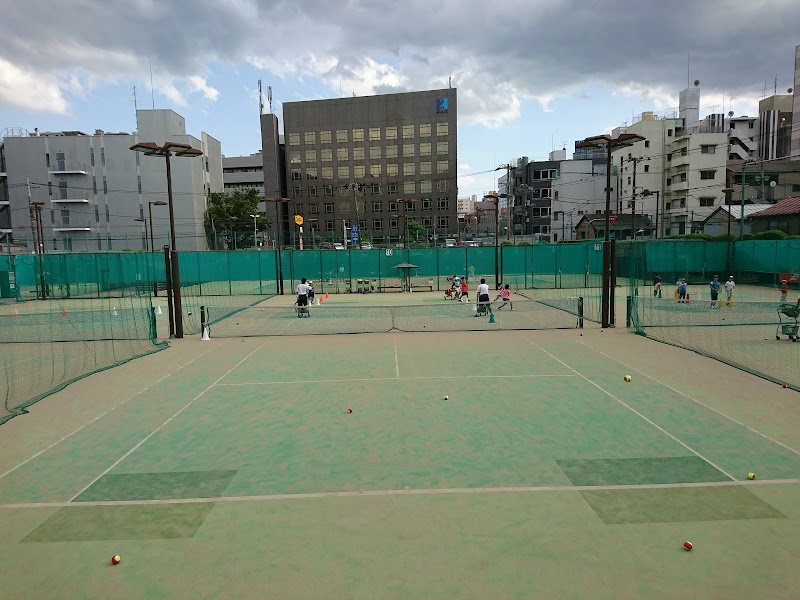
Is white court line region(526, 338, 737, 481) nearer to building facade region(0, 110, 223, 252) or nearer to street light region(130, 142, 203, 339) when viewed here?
street light region(130, 142, 203, 339)

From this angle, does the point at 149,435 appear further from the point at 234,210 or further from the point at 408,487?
the point at 234,210

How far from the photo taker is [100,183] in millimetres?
81312

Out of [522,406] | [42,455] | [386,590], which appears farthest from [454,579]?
[42,455]

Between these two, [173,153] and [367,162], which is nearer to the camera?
[173,153]

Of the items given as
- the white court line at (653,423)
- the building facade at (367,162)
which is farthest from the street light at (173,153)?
the building facade at (367,162)

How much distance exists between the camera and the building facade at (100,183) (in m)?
80.5

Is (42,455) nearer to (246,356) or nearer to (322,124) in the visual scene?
(246,356)

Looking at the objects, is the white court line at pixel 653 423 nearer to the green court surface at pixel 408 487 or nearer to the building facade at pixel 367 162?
the green court surface at pixel 408 487

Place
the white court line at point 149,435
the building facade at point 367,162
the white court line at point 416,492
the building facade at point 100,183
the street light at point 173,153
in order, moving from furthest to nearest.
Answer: the building facade at point 367,162, the building facade at point 100,183, the street light at point 173,153, the white court line at point 149,435, the white court line at point 416,492

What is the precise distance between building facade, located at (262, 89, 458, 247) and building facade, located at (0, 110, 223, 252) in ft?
56.2

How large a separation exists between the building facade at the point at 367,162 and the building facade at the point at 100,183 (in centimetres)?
1712

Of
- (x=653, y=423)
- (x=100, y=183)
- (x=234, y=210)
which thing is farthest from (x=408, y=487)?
(x=100, y=183)

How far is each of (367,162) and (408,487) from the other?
3598 inches

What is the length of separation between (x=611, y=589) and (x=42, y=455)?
8.43 m
